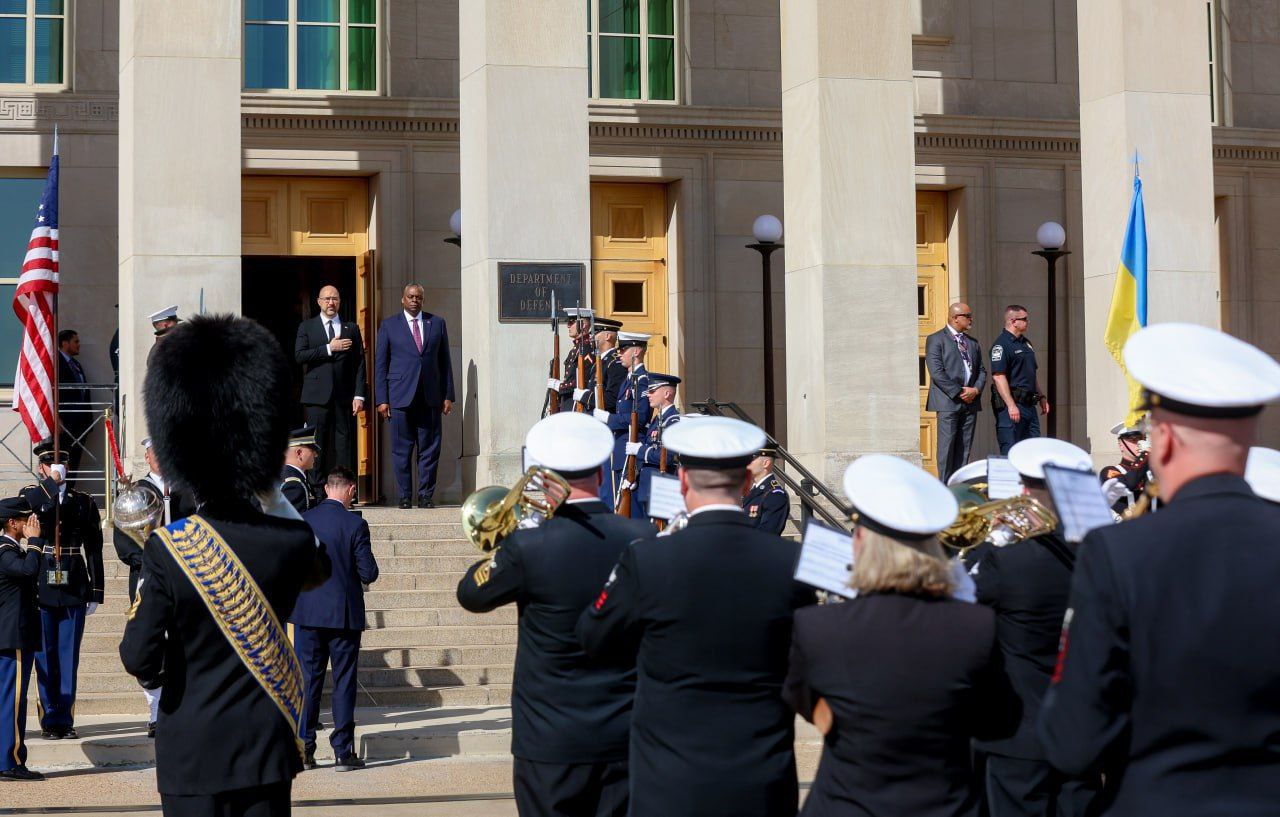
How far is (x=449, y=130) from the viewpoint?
63.4 feet

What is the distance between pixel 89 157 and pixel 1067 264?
1123 cm

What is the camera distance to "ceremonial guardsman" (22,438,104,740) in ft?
36.6

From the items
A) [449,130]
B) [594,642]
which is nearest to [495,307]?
[449,130]

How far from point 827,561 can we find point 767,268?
14330mm

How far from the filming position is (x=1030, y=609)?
6293 millimetres

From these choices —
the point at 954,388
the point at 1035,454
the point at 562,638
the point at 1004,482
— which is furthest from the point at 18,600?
the point at 954,388

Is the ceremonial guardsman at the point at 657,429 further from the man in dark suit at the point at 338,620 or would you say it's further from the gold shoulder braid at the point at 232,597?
the gold shoulder braid at the point at 232,597

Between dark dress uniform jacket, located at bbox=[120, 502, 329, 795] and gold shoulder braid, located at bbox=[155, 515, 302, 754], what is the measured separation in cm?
2

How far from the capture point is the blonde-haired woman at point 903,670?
4.30 m

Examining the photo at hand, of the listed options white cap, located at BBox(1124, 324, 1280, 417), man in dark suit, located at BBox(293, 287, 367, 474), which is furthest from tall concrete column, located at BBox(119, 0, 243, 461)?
white cap, located at BBox(1124, 324, 1280, 417)

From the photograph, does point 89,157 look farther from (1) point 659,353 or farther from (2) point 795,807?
(2) point 795,807

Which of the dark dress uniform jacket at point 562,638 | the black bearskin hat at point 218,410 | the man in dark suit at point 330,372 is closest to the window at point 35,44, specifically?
the man in dark suit at point 330,372

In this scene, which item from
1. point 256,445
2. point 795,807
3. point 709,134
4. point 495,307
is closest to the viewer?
point 795,807

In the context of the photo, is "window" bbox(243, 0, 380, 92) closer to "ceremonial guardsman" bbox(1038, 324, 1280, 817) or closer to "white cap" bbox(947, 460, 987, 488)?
"white cap" bbox(947, 460, 987, 488)
